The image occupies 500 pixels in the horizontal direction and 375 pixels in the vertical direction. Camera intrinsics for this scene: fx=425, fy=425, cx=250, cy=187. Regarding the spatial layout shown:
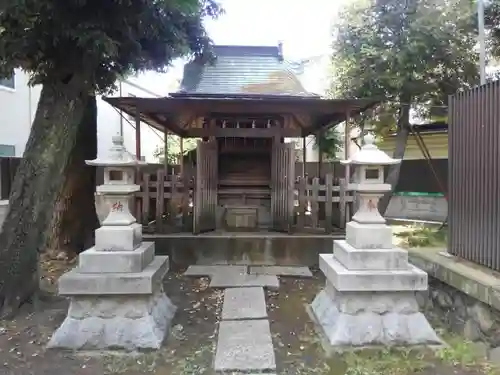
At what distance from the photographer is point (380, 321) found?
4.38 metres

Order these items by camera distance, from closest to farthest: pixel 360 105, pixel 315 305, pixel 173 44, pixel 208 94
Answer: pixel 315 305
pixel 173 44
pixel 360 105
pixel 208 94

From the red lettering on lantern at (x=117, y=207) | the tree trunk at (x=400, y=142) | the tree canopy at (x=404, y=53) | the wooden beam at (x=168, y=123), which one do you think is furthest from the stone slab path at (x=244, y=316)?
the tree canopy at (x=404, y=53)

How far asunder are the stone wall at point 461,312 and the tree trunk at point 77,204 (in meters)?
6.13

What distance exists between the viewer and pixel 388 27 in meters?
10.2

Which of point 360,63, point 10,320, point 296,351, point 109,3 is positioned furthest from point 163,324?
point 360,63

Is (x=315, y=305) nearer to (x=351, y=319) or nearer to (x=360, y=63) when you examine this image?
(x=351, y=319)

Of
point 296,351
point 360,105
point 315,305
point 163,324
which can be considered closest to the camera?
point 296,351

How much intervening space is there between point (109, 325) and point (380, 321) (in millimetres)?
2779

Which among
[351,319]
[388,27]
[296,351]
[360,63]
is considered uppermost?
[388,27]

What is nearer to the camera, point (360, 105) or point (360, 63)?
point (360, 105)

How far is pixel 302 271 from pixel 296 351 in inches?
124

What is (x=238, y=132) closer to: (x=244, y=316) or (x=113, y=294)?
(x=244, y=316)

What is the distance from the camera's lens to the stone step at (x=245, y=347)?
382 centimetres

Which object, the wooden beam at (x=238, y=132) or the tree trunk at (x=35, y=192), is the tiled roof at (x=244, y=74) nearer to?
the wooden beam at (x=238, y=132)
